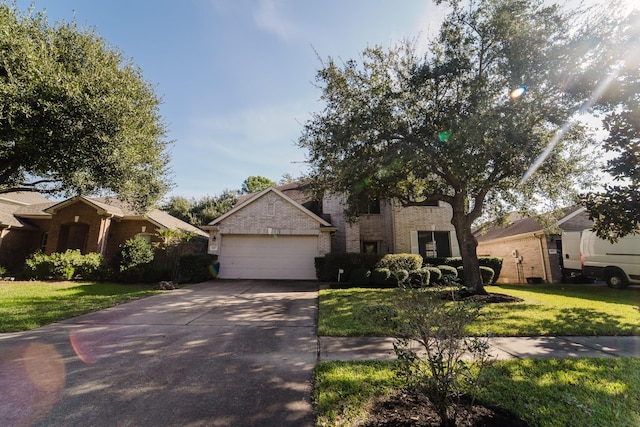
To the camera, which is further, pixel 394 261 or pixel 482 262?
pixel 482 262

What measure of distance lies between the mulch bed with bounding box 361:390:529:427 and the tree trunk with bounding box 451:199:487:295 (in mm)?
7893

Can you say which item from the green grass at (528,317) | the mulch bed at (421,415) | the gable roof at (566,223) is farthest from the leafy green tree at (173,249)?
the gable roof at (566,223)

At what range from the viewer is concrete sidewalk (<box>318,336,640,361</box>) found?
13.7 ft

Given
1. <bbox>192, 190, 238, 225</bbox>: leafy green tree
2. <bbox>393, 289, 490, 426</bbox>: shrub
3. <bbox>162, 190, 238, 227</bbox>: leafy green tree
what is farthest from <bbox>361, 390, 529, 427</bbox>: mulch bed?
<bbox>162, 190, 238, 227</bbox>: leafy green tree

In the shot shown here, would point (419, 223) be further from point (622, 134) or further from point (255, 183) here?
point (255, 183)

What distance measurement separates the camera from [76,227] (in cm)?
Answer: 1773

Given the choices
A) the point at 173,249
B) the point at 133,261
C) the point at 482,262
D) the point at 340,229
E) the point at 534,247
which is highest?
the point at 340,229

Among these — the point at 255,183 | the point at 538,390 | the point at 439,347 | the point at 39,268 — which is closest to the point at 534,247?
the point at 538,390

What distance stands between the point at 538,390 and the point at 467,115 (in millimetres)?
7380

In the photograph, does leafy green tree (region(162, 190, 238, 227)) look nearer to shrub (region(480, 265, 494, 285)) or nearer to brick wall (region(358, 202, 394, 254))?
brick wall (region(358, 202, 394, 254))

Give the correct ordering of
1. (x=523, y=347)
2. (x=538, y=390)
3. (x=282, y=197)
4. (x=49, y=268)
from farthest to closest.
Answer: (x=282, y=197)
(x=49, y=268)
(x=523, y=347)
(x=538, y=390)

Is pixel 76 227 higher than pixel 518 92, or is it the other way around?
pixel 518 92

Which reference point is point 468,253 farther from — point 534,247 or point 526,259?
point 526,259

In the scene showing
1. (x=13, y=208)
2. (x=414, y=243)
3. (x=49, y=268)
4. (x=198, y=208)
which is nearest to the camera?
(x=49, y=268)
